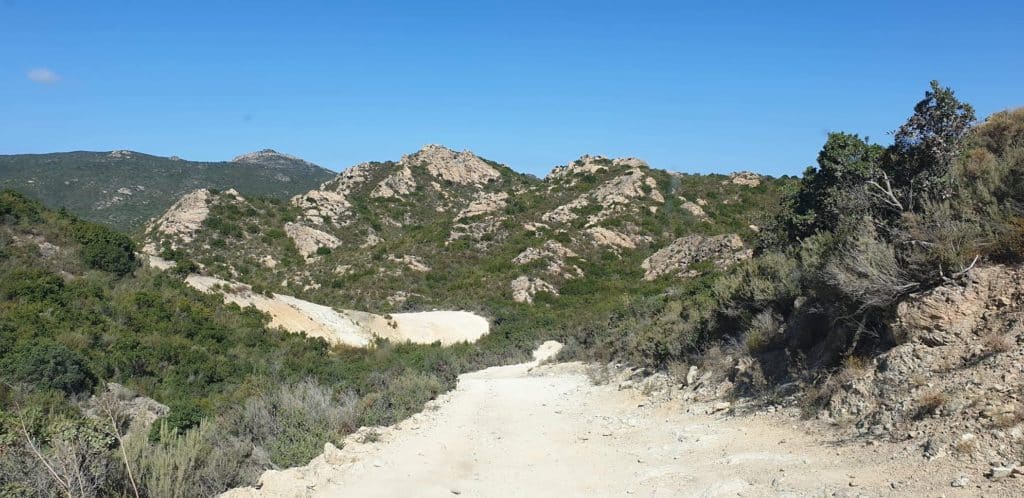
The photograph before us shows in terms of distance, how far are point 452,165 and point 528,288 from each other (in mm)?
44062

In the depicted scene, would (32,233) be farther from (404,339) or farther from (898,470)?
(898,470)

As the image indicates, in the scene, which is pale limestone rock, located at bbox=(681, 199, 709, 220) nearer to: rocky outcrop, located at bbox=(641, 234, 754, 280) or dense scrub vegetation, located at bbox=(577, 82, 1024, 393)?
rocky outcrop, located at bbox=(641, 234, 754, 280)

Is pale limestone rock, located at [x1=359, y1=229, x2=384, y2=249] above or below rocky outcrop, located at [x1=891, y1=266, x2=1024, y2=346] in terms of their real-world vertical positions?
above

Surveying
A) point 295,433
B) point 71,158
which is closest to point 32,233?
point 295,433

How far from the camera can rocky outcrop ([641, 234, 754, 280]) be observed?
37903 millimetres

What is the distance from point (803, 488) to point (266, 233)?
53.6m

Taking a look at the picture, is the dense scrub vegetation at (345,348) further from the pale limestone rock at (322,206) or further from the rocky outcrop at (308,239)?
the pale limestone rock at (322,206)

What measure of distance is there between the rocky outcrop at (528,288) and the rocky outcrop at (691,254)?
7.33 meters

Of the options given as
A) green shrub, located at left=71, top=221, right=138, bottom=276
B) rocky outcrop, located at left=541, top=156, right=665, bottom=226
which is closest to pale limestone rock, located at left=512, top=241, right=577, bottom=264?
rocky outcrop, located at left=541, top=156, right=665, bottom=226

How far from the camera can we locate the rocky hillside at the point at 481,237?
4056 centimetres

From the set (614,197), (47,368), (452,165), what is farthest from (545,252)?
(452,165)

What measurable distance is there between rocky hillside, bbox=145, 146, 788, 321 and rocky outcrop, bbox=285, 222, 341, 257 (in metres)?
0.14

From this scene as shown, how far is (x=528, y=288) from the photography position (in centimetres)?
4044

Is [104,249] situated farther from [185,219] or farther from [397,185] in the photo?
[397,185]
